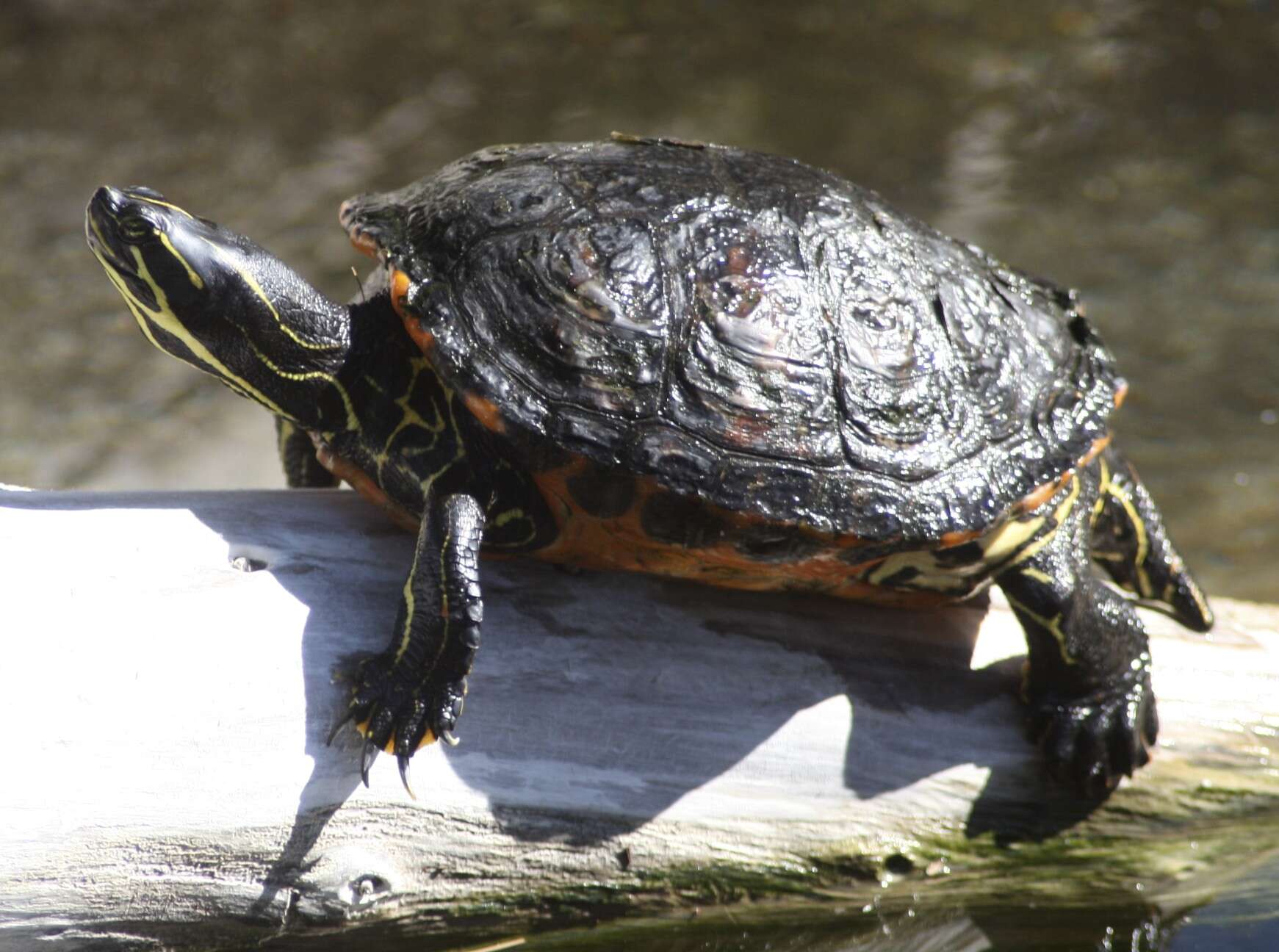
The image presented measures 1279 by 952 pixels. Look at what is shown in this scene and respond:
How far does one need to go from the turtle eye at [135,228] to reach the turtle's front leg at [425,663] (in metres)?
1.12

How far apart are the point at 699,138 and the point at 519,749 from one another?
739cm

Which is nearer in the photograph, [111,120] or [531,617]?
[531,617]

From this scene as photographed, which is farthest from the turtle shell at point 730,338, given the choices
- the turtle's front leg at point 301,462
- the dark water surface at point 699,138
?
the dark water surface at point 699,138

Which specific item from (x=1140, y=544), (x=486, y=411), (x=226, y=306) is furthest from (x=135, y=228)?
(x=1140, y=544)

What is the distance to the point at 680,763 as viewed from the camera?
329cm

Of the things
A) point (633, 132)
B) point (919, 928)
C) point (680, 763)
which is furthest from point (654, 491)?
point (633, 132)

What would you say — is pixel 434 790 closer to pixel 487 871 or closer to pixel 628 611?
pixel 487 871

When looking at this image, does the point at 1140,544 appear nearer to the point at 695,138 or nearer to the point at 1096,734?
the point at 1096,734

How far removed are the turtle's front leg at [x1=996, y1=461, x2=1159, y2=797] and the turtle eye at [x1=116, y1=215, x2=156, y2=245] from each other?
2.60 metres

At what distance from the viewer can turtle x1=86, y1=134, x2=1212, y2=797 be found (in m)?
3.06

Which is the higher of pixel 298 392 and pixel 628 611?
pixel 298 392

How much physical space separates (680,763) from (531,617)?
59 centimetres

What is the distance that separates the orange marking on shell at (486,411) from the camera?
3020 millimetres

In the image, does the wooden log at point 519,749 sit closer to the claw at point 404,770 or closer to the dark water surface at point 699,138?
the claw at point 404,770
